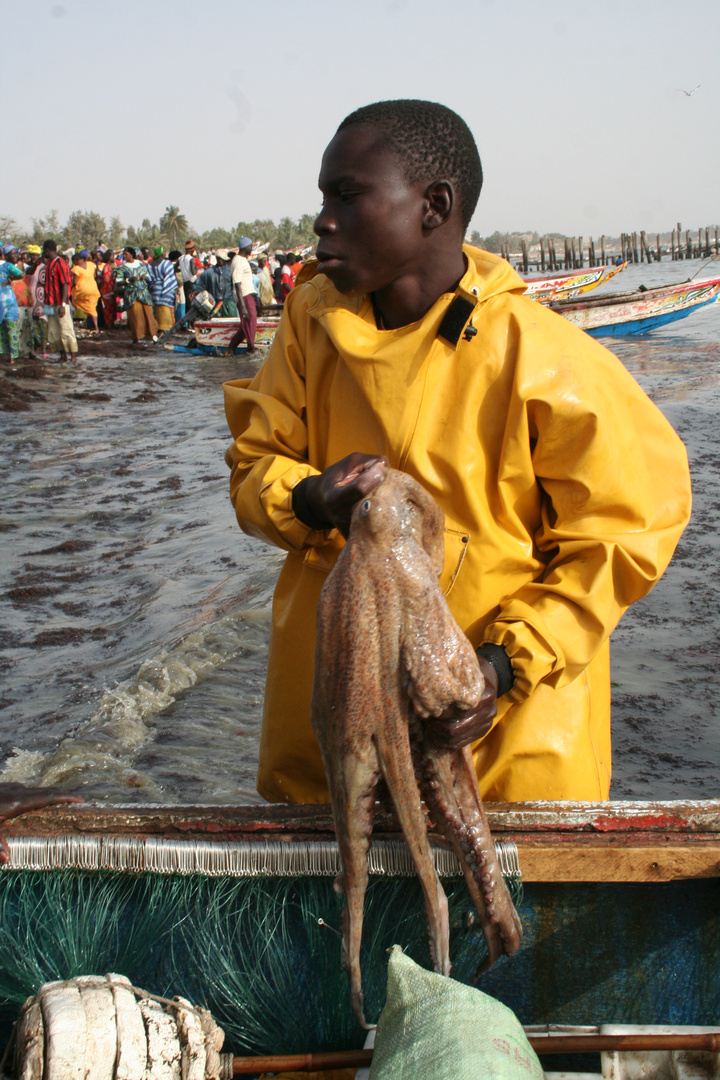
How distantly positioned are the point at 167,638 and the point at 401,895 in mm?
4440

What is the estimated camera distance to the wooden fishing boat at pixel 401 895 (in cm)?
191

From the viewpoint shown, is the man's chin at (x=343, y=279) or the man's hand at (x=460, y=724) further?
the man's chin at (x=343, y=279)

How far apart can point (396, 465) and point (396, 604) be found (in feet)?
1.55

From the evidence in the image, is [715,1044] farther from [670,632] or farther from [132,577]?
[132,577]

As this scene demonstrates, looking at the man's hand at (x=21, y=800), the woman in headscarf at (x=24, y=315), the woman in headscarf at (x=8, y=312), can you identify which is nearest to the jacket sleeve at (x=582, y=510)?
the man's hand at (x=21, y=800)

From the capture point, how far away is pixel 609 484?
5.78 ft

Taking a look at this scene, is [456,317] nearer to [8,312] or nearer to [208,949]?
[208,949]

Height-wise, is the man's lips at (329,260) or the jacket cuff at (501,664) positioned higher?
the man's lips at (329,260)

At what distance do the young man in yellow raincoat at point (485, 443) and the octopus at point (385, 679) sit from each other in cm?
Result: 11

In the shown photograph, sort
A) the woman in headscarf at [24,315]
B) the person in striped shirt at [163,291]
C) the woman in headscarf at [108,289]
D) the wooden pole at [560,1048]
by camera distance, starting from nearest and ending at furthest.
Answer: the wooden pole at [560,1048]
the woman in headscarf at [24,315]
the person in striped shirt at [163,291]
the woman in headscarf at [108,289]

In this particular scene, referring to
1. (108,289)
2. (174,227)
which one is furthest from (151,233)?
(108,289)

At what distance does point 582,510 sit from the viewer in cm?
179

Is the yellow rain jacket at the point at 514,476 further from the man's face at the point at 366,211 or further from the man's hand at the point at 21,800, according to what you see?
the man's hand at the point at 21,800

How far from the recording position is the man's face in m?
1.76
